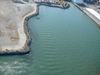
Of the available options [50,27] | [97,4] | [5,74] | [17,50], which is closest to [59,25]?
[50,27]

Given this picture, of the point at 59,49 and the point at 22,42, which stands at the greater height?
the point at 22,42

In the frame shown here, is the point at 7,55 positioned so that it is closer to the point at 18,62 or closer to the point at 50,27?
the point at 18,62

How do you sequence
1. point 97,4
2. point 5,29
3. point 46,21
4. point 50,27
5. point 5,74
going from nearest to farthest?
point 5,74 < point 5,29 < point 50,27 < point 46,21 < point 97,4

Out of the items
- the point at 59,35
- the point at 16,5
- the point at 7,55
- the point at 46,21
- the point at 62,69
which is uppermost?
the point at 16,5

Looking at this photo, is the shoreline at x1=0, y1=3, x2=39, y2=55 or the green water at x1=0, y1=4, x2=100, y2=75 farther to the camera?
the shoreline at x1=0, y1=3, x2=39, y2=55

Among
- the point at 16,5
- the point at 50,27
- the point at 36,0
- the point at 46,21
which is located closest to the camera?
the point at 50,27

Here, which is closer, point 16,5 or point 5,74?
point 5,74

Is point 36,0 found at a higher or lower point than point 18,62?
higher

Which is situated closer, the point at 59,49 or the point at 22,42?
the point at 22,42
